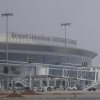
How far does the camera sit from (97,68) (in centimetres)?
15612

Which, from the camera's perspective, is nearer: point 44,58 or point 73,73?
point 73,73

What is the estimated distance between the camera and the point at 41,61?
544 feet

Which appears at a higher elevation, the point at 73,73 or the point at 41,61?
the point at 41,61

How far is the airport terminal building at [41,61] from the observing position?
134 m

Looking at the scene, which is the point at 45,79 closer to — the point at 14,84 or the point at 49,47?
the point at 14,84

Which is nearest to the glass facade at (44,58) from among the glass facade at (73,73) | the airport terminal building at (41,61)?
the airport terminal building at (41,61)

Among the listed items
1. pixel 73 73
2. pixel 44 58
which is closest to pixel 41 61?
pixel 44 58

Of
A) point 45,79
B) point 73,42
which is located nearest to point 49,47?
point 73,42

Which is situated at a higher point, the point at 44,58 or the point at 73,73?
the point at 44,58

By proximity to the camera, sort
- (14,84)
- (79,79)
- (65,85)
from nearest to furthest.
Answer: (14,84), (65,85), (79,79)

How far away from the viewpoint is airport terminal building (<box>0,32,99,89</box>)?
440ft

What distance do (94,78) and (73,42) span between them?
87.0 ft

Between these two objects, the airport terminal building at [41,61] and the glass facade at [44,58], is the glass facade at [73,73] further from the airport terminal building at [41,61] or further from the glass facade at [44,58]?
the glass facade at [44,58]

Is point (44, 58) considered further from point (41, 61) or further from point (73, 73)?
point (73, 73)
